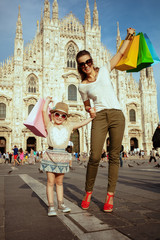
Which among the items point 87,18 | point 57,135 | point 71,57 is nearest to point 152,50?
point 57,135

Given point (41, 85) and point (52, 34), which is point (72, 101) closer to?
point (41, 85)

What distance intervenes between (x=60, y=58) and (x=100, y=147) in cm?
2468

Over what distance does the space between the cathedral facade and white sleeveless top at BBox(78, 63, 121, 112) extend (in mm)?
20687

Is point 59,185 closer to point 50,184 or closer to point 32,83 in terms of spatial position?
point 50,184

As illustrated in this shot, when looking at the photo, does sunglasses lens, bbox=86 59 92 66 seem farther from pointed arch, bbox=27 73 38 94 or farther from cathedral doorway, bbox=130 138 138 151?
cathedral doorway, bbox=130 138 138 151

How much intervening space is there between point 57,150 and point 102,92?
0.83m

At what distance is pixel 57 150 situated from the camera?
7.65 feet

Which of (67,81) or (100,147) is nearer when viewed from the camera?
(100,147)

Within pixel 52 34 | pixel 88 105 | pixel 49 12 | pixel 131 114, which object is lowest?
pixel 88 105

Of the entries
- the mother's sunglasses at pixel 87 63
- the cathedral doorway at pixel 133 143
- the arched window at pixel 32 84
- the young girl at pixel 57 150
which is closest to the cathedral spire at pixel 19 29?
the arched window at pixel 32 84

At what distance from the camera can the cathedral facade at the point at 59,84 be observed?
2294 centimetres

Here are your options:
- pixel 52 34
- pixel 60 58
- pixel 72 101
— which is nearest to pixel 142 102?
pixel 72 101

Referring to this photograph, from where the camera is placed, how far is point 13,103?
22859mm

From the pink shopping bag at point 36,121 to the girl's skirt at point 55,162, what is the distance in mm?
245
